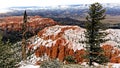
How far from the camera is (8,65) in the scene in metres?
28.9

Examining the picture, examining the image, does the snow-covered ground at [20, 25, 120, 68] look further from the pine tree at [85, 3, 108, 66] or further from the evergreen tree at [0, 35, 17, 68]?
the evergreen tree at [0, 35, 17, 68]

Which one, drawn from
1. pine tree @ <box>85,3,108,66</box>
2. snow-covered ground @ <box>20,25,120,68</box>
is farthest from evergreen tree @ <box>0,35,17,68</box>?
snow-covered ground @ <box>20,25,120,68</box>

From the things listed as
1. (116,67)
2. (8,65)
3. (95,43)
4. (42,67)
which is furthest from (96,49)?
(8,65)

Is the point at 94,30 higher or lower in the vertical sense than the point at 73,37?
higher

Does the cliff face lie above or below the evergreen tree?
below

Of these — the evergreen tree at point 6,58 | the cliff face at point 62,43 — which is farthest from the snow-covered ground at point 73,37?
the evergreen tree at point 6,58

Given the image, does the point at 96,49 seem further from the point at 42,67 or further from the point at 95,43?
the point at 42,67

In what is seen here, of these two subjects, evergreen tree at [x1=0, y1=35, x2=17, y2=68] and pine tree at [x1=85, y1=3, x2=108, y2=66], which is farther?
pine tree at [x1=85, y1=3, x2=108, y2=66]

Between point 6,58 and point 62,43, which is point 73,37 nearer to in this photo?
point 62,43

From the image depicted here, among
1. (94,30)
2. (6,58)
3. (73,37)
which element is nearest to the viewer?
(6,58)

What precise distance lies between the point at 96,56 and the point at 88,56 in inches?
53.0

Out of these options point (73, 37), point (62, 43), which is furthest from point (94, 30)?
point (62, 43)

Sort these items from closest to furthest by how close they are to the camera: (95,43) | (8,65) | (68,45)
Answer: (8,65), (95,43), (68,45)

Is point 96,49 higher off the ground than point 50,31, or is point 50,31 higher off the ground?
point 96,49
